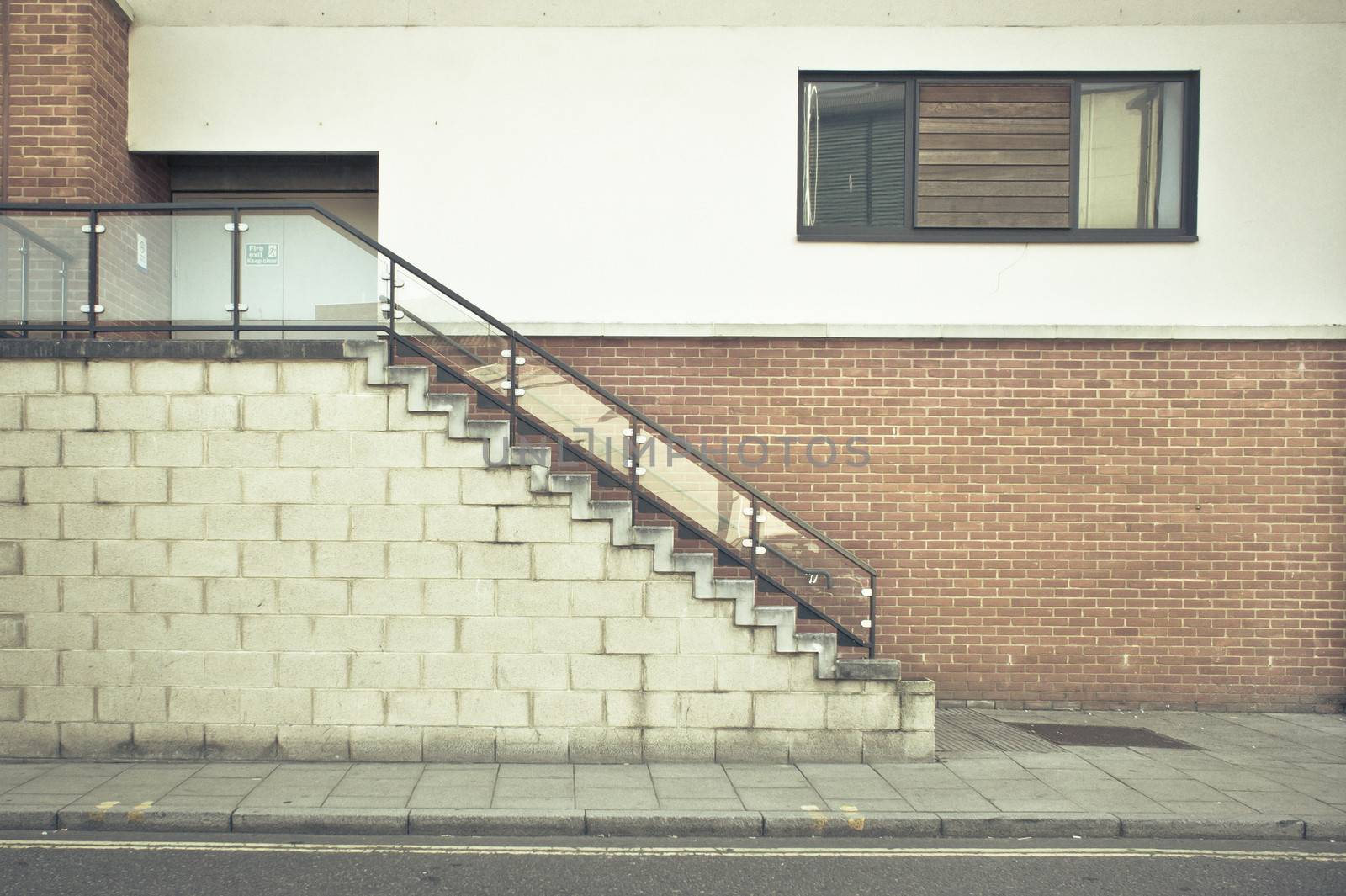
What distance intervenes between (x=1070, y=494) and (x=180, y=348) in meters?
7.76

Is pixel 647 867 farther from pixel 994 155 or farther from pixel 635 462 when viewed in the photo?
pixel 994 155

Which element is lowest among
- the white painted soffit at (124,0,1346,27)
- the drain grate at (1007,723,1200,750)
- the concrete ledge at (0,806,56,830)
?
the drain grate at (1007,723,1200,750)

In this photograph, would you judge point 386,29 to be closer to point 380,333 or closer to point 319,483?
point 380,333

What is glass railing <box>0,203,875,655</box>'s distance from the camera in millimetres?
7602

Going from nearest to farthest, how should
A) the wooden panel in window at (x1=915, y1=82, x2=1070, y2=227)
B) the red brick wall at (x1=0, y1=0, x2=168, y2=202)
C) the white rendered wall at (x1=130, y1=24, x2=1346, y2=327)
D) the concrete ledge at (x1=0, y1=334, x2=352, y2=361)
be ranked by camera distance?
the concrete ledge at (x1=0, y1=334, x2=352, y2=361)
the red brick wall at (x1=0, y1=0, x2=168, y2=202)
the white rendered wall at (x1=130, y1=24, x2=1346, y2=327)
the wooden panel in window at (x1=915, y1=82, x2=1070, y2=227)

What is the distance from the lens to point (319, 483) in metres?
7.61

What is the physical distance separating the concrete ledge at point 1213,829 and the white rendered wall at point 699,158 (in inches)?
188

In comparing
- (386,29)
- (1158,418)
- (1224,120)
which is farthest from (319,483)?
(1224,120)

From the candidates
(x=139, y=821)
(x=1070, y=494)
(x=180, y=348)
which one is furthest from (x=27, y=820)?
(x=1070, y=494)

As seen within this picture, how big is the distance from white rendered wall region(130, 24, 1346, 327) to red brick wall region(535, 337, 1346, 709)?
450 millimetres

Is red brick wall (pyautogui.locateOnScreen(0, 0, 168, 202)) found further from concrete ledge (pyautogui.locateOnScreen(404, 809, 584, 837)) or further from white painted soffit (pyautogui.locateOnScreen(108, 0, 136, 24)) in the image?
concrete ledge (pyautogui.locateOnScreen(404, 809, 584, 837))

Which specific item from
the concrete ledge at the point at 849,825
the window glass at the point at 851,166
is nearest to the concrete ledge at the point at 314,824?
the concrete ledge at the point at 849,825

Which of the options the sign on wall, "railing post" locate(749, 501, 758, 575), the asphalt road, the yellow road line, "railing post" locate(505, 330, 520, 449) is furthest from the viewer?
"railing post" locate(749, 501, 758, 575)

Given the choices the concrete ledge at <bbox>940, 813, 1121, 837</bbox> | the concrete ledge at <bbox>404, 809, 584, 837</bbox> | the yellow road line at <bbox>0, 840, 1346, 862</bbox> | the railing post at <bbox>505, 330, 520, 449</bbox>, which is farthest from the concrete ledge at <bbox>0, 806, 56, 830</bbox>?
the concrete ledge at <bbox>940, 813, 1121, 837</bbox>
